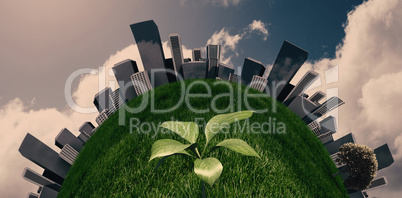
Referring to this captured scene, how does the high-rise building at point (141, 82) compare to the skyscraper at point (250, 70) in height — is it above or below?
below

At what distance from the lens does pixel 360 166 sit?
19.4 feet

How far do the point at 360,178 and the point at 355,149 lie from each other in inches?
29.4

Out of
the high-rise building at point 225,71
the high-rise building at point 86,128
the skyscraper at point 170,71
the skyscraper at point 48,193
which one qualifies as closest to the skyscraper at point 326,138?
the high-rise building at point 225,71

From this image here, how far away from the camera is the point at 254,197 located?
96.8 inches

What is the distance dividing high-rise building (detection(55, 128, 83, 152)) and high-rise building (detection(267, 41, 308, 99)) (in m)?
7.12

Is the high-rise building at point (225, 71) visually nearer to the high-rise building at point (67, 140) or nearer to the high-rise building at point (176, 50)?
the high-rise building at point (176, 50)

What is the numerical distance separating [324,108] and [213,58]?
14.3 ft

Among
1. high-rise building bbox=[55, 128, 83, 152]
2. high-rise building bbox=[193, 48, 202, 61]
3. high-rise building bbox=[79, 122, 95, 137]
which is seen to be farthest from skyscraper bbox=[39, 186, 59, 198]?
high-rise building bbox=[193, 48, 202, 61]

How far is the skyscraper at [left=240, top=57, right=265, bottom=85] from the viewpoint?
815 cm

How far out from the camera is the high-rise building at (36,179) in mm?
6996

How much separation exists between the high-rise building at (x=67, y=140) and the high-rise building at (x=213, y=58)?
5.27 metres

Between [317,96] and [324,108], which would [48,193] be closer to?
[324,108]
